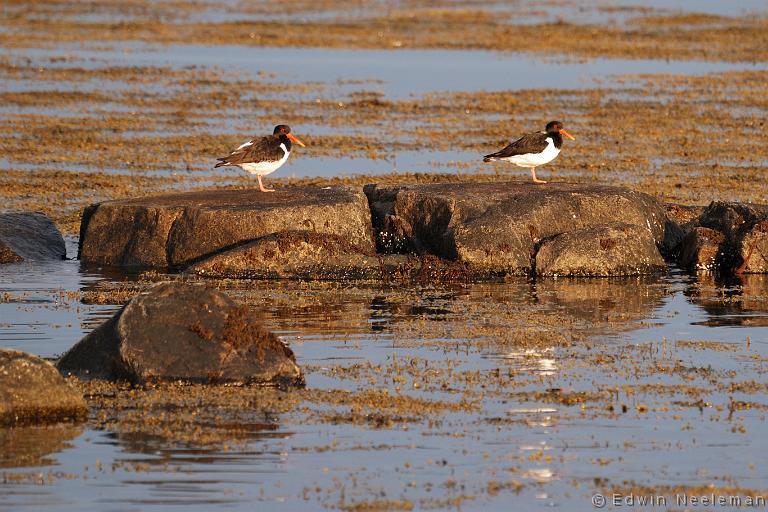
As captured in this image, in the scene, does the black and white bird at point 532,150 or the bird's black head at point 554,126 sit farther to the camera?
the bird's black head at point 554,126

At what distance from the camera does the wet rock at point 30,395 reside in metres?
10.4

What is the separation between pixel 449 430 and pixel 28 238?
29.2 ft

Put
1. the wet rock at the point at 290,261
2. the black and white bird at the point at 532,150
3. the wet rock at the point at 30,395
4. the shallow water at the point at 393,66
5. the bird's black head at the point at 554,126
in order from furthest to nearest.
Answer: the shallow water at the point at 393,66 < the bird's black head at the point at 554,126 < the black and white bird at the point at 532,150 < the wet rock at the point at 290,261 < the wet rock at the point at 30,395

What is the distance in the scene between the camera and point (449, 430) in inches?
409

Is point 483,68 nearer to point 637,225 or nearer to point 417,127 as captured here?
point 417,127

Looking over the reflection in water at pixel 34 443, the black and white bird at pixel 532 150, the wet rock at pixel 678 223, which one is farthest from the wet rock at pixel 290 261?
the reflection in water at pixel 34 443

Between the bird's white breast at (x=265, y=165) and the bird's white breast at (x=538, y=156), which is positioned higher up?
the bird's white breast at (x=538, y=156)

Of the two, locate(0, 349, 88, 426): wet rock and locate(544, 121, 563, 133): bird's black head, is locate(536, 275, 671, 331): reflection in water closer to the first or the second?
locate(544, 121, 563, 133): bird's black head

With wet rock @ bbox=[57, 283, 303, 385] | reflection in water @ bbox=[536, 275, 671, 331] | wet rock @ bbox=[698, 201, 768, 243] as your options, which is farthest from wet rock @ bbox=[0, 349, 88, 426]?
wet rock @ bbox=[698, 201, 768, 243]

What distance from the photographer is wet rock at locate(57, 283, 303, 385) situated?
11.4 metres

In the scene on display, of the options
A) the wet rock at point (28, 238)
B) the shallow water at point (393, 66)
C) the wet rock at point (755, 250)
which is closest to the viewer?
the wet rock at point (755, 250)

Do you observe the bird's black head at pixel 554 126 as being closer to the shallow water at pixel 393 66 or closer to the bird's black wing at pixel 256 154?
the bird's black wing at pixel 256 154

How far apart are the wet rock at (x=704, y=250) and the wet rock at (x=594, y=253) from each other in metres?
0.81

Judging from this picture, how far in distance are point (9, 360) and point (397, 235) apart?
773cm
